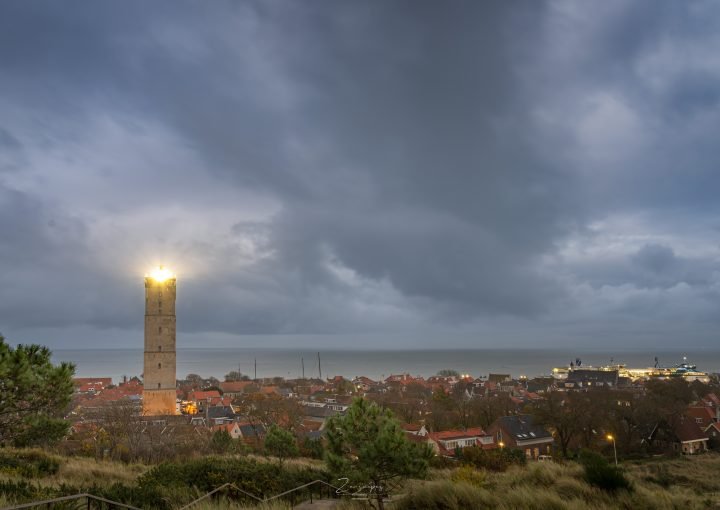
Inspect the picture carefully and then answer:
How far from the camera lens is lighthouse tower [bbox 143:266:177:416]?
116ft

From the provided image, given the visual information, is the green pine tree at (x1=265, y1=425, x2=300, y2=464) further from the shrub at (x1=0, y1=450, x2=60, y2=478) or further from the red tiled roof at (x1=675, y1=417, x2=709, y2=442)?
the red tiled roof at (x1=675, y1=417, x2=709, y2=442)

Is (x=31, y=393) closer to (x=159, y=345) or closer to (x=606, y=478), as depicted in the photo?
(x=606, y=478)

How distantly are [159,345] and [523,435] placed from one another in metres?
29.9

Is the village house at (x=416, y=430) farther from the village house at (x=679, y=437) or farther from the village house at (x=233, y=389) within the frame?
the village house at (x=233, y=389)

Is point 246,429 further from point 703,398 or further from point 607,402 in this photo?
point 703,398

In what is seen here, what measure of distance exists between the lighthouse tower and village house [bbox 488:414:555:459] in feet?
85.2

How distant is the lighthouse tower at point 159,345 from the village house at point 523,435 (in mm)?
25974

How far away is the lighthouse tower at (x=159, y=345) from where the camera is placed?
35469 mm

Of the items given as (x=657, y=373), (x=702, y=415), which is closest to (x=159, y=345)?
(x=702, y=415)

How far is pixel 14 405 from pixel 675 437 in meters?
44.8

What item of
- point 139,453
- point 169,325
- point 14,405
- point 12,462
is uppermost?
point 169,325

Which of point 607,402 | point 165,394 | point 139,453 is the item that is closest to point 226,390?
point 165,394

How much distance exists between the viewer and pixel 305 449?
925 inches

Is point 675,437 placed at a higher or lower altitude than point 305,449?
lower
